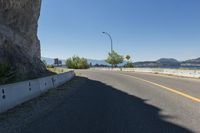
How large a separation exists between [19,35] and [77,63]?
103 meters

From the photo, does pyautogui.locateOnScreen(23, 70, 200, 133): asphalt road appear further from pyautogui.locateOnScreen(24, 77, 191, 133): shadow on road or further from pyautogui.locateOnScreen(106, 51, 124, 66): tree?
pyautogui.locateOnScreen(106, 51, 124, 66): tree

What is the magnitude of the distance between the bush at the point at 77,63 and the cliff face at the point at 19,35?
86.8m

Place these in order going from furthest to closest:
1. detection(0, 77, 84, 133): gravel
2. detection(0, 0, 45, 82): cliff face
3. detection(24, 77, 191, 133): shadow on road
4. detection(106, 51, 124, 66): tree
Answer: detection(106, 51, 124, 66): tree
detection(0, 0, 45, 82): cliff face
detection(0, 77, 84, 133): gravel
detection(24, 77, 191, 133): shadow on road

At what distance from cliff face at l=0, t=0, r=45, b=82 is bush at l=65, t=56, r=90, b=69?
8684cm

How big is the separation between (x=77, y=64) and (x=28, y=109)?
123 m

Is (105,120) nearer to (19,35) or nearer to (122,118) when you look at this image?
(122,118)

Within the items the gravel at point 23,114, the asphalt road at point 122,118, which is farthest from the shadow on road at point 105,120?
the gravel at point 23,114

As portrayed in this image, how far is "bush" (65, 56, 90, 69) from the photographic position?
428ft

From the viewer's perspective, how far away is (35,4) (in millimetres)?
42250

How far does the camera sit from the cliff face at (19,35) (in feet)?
83.8

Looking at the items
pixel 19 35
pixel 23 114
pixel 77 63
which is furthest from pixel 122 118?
pixel 77 63

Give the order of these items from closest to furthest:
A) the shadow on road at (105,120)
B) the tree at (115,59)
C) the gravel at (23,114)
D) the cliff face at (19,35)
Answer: the shadow on road at (105,120) < the gravel at (23,114) < the cliff face at (19,35) < the tree at (115,59)

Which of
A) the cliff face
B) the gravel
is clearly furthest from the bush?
the gravel

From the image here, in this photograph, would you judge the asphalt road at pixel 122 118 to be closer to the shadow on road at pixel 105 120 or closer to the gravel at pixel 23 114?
the shadow on road at pixel 105 120
